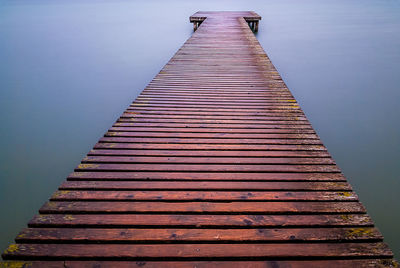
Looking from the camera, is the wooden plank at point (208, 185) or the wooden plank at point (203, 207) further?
the wooden plank at point (208, 185)

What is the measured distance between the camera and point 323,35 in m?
8.41

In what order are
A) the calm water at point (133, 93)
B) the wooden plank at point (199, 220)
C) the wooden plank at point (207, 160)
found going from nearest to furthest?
the wooden plank at point (199, 220) → the wooden plank at point (207, 160) → the calm water at point (133, 93)

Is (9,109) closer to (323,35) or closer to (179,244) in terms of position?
(179,244)

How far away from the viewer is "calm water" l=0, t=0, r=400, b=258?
246cm

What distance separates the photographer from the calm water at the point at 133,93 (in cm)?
246

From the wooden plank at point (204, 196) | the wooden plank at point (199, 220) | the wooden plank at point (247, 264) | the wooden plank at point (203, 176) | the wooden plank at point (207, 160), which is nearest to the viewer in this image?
the wooden plank at point (247, 264)

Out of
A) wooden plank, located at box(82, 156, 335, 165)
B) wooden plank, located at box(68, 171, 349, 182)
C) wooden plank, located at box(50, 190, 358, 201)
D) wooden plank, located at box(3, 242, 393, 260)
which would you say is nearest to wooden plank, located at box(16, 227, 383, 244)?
wooden plank, located at box(3, 242, 393, 260)

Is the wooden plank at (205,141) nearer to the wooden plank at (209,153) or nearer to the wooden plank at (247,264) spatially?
the wooden plank at (209,153)

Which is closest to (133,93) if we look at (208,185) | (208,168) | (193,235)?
(208,168)

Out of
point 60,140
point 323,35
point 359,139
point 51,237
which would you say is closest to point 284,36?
point 323,35

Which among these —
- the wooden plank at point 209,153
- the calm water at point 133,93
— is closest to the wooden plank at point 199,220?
the wooden plank at point 209,153

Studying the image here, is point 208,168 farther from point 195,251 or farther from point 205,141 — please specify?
point 195,251

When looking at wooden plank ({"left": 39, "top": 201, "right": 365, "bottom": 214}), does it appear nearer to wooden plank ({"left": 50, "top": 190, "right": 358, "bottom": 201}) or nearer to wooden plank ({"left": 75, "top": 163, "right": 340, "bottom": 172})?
wooden plank ({"left": 50, "top": 190, "right": 358, "bottom": 201})

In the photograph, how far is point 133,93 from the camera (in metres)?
4.59
